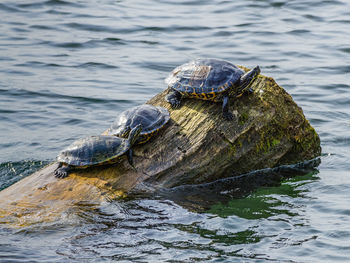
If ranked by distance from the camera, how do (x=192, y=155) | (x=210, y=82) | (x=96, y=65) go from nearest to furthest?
(x=192, y=155), (x=210, y=82), (x=96, y=65)

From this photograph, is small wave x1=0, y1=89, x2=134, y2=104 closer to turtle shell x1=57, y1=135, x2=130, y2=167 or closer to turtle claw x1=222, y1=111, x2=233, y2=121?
turtle claw x1=222, y1=111, x2=233, y2=121

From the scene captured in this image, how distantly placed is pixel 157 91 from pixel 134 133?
560 centimetres

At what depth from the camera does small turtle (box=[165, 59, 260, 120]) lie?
298 inches

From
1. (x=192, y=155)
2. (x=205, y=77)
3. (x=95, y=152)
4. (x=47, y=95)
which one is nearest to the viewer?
(x=95, y=152)

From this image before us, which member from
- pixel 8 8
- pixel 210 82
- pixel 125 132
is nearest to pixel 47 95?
pixel 125 132

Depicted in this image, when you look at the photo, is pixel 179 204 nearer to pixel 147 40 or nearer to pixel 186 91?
pixel 186 91

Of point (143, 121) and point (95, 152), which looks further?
point (143, 121)

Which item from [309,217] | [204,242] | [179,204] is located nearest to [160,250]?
[204,242]

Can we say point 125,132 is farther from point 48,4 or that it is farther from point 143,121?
point 48,4

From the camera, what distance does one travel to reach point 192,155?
23.9 feet

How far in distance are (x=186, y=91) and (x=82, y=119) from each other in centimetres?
412

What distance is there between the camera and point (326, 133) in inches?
408

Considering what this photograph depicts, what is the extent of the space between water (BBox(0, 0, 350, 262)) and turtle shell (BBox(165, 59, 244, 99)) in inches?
59.2

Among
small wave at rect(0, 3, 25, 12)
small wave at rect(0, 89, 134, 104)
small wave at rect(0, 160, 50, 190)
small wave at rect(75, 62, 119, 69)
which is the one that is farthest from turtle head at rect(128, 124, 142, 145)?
small wave at rect(0, 3, 25, 12)
